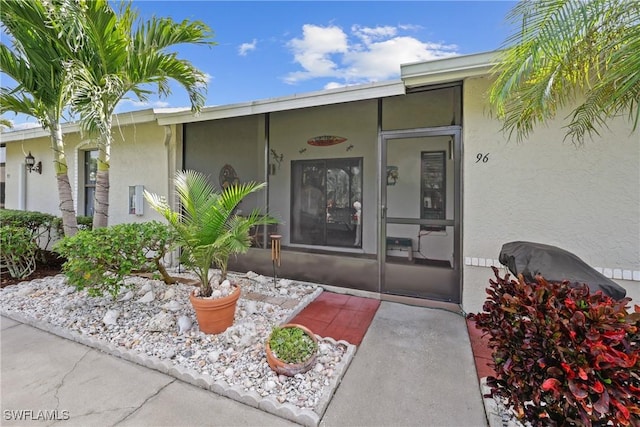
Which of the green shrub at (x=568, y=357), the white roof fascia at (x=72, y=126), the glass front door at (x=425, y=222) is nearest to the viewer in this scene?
the green shrub at (x=568, y=357)

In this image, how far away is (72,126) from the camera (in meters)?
7.01

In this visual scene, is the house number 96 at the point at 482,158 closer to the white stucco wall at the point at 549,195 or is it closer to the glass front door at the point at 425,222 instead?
the white stucco wall at the point at 549,195

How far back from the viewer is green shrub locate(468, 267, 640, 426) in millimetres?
1540

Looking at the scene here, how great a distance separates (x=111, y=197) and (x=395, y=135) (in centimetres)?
681

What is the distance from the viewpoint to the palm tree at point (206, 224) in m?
3.25

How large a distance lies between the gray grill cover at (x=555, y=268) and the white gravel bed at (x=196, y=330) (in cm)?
190


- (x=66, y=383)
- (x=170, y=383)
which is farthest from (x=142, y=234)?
(x=170, y=383)

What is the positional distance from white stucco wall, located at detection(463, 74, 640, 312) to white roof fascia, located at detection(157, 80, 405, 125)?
3.71ft

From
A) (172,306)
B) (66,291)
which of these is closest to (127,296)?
(172,306)

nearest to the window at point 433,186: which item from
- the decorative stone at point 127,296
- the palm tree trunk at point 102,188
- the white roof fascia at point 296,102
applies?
the white roof fascia at point 296,102

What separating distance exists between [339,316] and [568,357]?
2.68 m

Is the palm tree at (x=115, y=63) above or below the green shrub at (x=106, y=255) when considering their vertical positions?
above

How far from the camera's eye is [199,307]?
3.22 metres

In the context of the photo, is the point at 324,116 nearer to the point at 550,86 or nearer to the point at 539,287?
the point at 550,86
